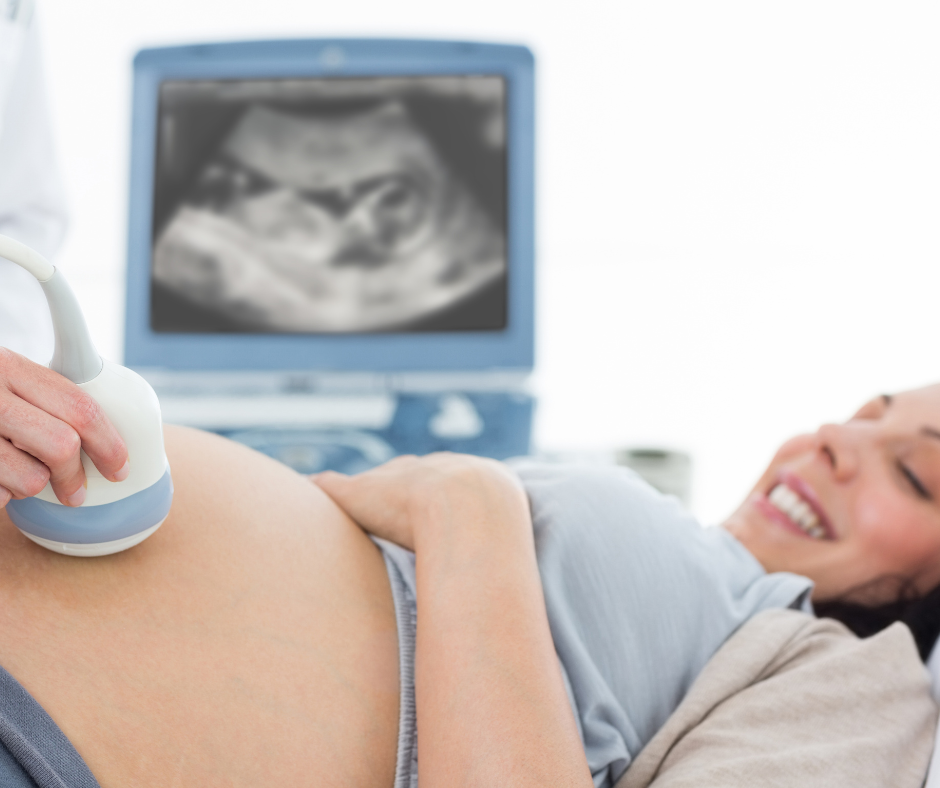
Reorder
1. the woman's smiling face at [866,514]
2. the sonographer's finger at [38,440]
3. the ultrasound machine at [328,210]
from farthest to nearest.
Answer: the ultrasound machine at [328,210] < the woman's smiling face at [866,514] < the sonographer's finger at [38,440]

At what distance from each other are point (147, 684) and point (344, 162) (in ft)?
4.04

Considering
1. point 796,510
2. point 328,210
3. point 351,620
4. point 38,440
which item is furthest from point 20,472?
point 328,210

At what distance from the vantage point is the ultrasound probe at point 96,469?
0.41 m

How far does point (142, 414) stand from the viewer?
42 centimetres

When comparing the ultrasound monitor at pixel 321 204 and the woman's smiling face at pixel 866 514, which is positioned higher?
the ultrasound monitor at pixel 321 204

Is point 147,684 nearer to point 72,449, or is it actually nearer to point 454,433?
point 72,449

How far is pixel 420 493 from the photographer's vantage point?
64cm

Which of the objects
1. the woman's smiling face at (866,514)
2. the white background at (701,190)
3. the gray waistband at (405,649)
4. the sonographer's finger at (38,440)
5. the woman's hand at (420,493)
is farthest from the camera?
the white background at (701,190)

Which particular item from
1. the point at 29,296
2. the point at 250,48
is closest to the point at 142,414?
the point at 29,296

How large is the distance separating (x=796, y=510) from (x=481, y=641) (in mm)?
590

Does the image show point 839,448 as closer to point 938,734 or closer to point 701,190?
point 938,734

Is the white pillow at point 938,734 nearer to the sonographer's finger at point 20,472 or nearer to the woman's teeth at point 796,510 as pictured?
the woman's teeth at point 796,510

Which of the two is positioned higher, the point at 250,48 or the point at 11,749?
the point at 250,48

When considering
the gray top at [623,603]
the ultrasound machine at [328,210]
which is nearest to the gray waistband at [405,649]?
the gray top at [623,603]
